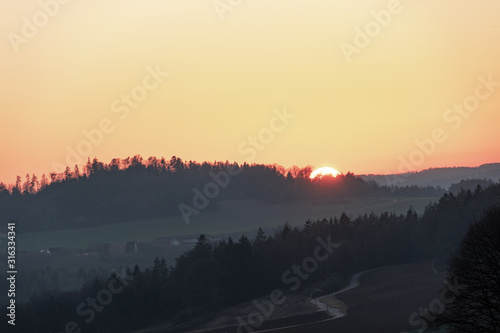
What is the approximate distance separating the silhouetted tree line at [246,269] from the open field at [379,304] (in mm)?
4955

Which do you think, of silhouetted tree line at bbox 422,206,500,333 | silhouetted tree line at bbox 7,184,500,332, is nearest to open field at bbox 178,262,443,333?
silhouetted tree line at bbox 7,184,500,332

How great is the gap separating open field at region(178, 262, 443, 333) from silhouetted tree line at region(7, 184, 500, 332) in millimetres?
4955

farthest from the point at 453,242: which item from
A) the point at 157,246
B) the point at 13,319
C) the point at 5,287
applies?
the point at 157,246

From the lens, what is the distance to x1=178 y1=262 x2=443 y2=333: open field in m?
66.6

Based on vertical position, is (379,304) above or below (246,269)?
below

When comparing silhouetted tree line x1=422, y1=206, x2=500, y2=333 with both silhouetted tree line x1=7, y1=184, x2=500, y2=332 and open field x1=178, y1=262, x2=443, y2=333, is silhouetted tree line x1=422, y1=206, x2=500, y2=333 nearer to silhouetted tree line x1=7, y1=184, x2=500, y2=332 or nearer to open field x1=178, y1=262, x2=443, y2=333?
open field x1=178, y1=262, x2=443, y2=333

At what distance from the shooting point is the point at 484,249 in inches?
1797

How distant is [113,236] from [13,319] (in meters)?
98.4

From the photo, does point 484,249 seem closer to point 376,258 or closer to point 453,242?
point 453,242

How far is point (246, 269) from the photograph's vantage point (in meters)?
104

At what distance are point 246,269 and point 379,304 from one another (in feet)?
92.0

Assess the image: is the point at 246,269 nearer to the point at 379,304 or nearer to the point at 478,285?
the point at 379,304

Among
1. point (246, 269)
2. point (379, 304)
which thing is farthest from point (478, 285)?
point (246, 269)

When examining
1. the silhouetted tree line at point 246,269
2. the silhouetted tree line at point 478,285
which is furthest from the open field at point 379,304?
the silhouetted tree line at point 478,285
